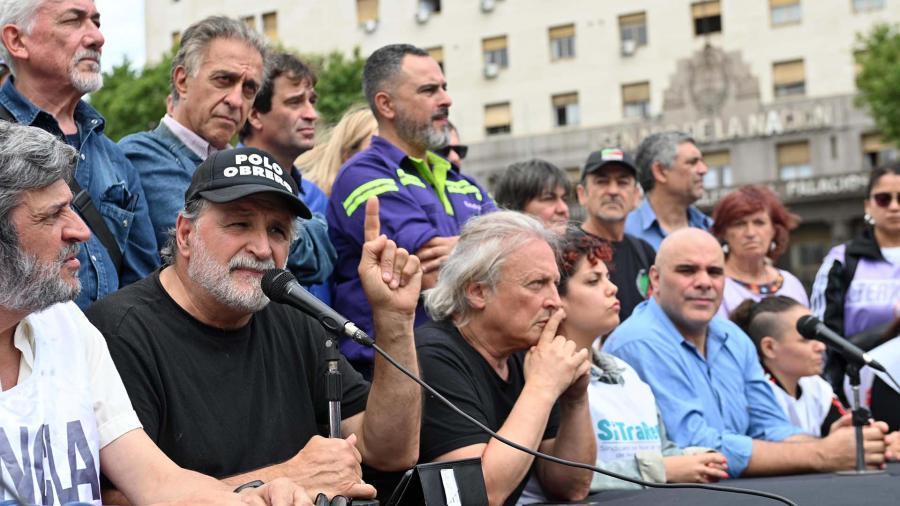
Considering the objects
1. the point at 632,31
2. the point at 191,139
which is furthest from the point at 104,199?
the point at 632,31

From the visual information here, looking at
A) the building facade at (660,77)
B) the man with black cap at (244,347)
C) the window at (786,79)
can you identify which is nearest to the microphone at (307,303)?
the man with black cap at (244,347)

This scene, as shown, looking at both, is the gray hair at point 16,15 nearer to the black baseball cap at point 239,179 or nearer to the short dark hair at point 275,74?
the black baseball cap at point 239,179

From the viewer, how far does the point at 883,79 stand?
31672 mm

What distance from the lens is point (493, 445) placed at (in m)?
4.46

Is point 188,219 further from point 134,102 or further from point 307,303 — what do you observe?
point 134,102

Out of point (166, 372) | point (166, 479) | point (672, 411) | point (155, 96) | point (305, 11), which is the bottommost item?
point (672, 411)

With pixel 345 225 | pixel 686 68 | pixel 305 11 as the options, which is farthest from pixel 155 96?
pixel 345 225

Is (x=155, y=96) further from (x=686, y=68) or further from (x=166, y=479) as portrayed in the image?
(x=166, y=479)

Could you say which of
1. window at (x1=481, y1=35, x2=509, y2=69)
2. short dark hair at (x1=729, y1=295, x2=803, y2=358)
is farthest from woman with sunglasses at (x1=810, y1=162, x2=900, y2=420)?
window at (x1=481, y1=35, x2=509, y2=69)

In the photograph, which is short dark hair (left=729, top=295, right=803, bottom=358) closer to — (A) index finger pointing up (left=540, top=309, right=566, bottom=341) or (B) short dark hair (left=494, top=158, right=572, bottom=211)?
(B) short dark hair (left=494, top=158, right=572, bottom=211)

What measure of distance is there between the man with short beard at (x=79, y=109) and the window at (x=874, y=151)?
121 ft

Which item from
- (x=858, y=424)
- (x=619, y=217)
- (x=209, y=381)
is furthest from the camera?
(x=619, y=217)

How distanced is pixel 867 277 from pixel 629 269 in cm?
162

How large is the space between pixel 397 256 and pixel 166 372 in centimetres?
79
